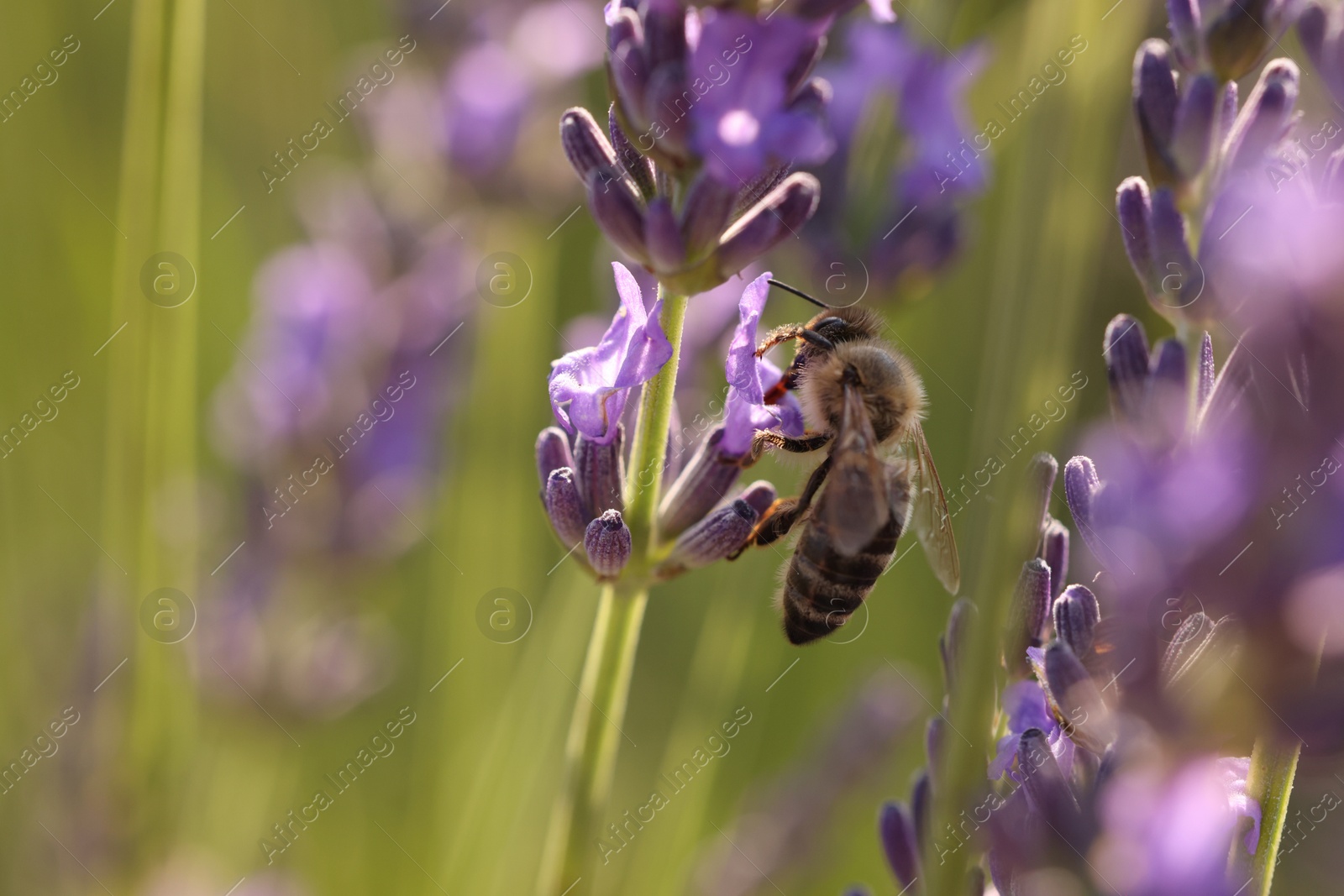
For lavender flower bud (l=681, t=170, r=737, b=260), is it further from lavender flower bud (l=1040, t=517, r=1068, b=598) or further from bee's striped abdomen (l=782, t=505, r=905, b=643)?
bee's striped abdomen (l=782, t=505, r=905, b=643)

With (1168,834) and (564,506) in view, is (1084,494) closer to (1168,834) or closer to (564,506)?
(1168,834)

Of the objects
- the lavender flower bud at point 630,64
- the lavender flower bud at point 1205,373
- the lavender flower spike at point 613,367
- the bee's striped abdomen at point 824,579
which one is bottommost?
the bee's striped abdomen at point 824,579

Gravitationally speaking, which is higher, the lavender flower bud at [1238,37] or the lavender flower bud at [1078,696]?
the lavender flower bud at [1238,37]

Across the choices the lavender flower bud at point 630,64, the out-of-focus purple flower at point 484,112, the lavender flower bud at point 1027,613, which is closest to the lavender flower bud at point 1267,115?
the lavender flower bud at point 1027,613

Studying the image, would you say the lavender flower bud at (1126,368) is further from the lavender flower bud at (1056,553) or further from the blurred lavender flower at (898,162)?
the blurred lavender flower at (898,162)

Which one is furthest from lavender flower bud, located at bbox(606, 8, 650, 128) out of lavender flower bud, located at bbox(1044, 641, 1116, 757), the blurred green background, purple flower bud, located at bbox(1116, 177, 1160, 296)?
lavender flower bud, located at bbox(1044, 641, 1116, 757)

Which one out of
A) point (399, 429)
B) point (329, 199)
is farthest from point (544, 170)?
point (399, 429)
